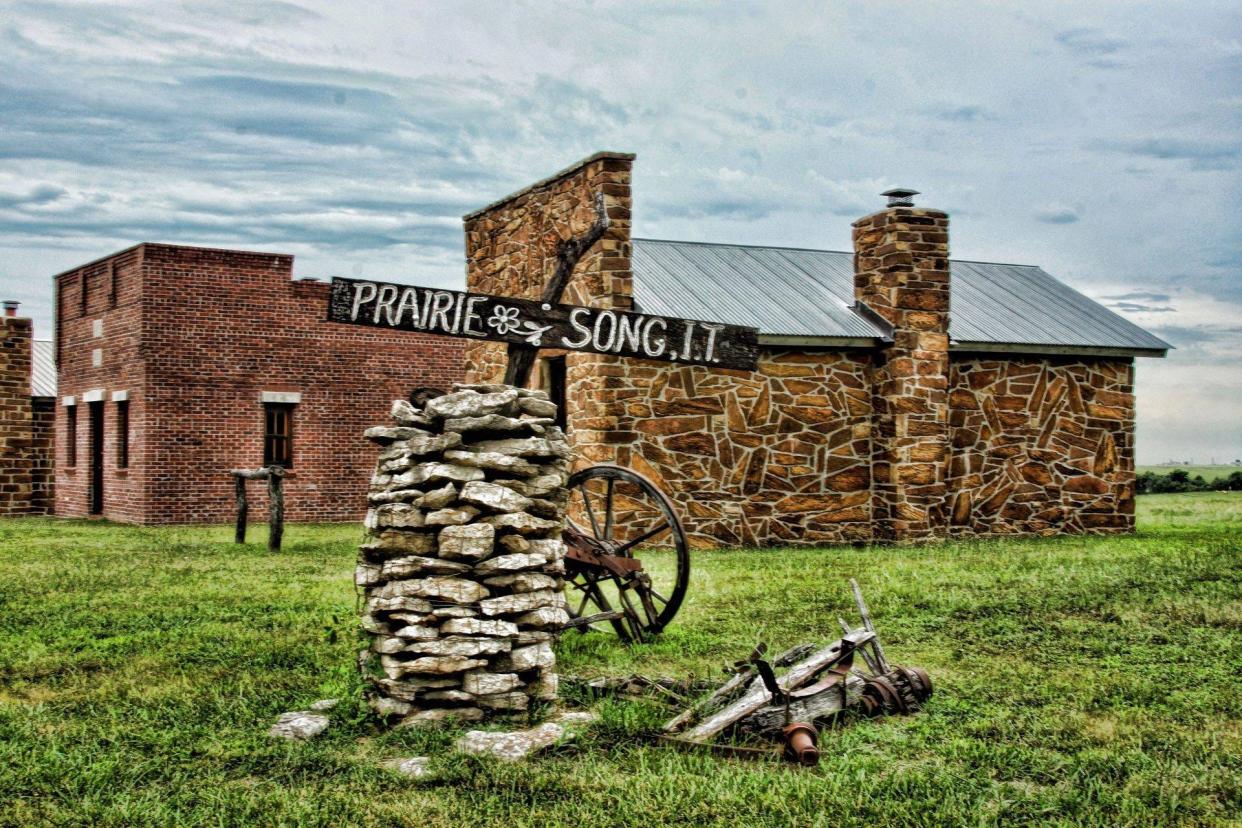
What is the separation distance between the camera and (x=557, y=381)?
1639 centimetres

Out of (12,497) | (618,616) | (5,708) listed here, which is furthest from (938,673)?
(12,497)

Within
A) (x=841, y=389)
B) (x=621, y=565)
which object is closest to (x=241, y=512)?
(x=841, y=389)

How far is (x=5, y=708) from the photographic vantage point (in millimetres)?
7207

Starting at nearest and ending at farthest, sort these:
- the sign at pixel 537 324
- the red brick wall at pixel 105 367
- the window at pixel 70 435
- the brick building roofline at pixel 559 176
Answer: the sign at pixel 537 324 < the brick building roofline at pixel 559 176 < the red brick wall at pixel 105 367 < the window at pixel 70 435

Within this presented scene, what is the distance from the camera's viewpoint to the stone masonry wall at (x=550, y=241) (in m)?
14.7

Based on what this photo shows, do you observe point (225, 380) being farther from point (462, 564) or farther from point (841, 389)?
point (462, 564)

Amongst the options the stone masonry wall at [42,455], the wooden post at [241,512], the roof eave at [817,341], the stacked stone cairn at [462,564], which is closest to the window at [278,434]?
the wooden post at [241,512]

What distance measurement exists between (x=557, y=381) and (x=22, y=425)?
16.6m

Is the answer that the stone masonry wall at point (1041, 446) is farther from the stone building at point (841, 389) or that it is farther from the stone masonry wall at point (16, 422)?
the stone masonry wall at point (16, 422)

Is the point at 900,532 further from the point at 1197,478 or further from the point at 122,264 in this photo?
the point at 1197,478

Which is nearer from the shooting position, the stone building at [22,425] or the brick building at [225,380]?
the brick building at [225,380]

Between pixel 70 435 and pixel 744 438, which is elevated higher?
pixel 744 438

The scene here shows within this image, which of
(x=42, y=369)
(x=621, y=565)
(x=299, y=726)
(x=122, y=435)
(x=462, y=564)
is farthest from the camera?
(x=42, y=369)

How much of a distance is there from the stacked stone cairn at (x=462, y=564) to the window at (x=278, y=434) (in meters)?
16.6
